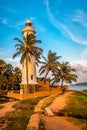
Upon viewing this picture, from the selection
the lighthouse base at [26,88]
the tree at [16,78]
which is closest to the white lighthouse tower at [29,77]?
the lighthouse base at [26,88]

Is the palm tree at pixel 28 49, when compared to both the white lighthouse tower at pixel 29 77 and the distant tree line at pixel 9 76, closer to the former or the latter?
the white lighthouse tower at pixel 29 77

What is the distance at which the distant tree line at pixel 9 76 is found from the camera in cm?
5872

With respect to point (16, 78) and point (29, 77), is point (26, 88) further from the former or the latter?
point (16, 78)

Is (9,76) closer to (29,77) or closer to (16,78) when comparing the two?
(16,78)

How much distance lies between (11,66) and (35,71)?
13.5 m

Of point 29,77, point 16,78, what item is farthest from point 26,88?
point 16,78

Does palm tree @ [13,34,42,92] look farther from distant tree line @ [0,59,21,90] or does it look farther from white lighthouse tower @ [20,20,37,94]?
distant tree line @ [0,59,21,90]

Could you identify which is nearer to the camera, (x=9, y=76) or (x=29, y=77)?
(x=29, y=77)

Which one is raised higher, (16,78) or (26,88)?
(16,78)

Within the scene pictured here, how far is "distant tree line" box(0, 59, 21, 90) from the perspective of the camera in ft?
193

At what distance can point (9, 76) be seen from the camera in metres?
60.9

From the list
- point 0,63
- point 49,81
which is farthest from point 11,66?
point 49,81

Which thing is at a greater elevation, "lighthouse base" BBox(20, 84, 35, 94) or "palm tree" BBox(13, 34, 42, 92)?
"palm tree" BBox(13, 34, 42, 92)

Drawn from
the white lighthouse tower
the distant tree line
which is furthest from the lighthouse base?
the distant tree line
